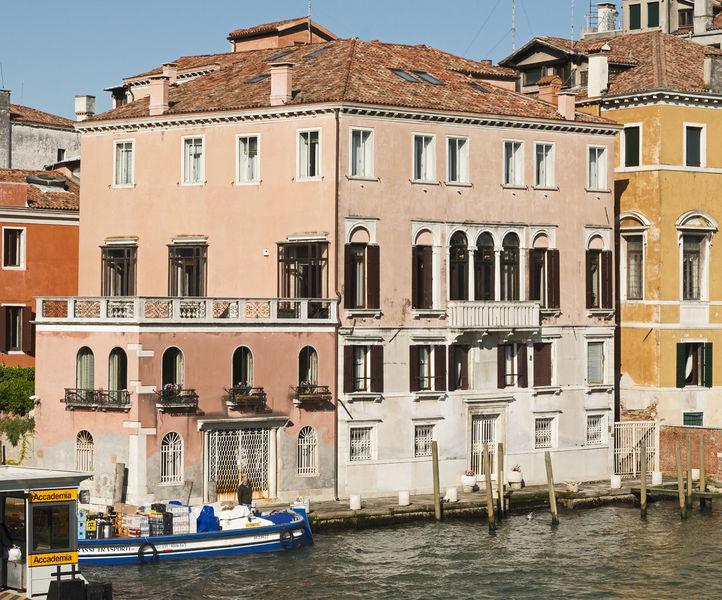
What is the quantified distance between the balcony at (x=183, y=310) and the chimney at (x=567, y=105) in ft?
36.4

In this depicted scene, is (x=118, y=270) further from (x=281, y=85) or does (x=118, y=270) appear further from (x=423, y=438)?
(x=423, y=438)

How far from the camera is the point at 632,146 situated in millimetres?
54531

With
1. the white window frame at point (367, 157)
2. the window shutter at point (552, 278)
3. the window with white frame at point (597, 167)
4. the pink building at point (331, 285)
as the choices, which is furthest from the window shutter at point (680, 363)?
the white window frame at point (367, 157)

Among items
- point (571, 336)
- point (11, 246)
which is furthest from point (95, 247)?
point (571, 336)

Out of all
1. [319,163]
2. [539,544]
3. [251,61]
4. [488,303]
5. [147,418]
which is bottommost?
[539,544]

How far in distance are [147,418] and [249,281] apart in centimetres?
677

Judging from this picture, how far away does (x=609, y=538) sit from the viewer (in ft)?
145

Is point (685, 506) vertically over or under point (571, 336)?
under

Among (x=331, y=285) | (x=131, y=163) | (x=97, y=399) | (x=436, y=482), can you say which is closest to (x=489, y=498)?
(x=436, y=482)

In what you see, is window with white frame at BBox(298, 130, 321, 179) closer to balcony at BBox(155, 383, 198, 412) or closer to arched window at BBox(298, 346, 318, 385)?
arched window at BBox(298, 346, 318, 385)

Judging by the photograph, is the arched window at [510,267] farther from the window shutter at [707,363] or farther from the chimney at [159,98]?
the chimney at [159,98]

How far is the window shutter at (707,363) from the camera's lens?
5450 centimetres

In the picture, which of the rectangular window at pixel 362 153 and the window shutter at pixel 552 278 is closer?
the rectangular window at pixel 362 153

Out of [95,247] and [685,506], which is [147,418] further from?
[685,506]
